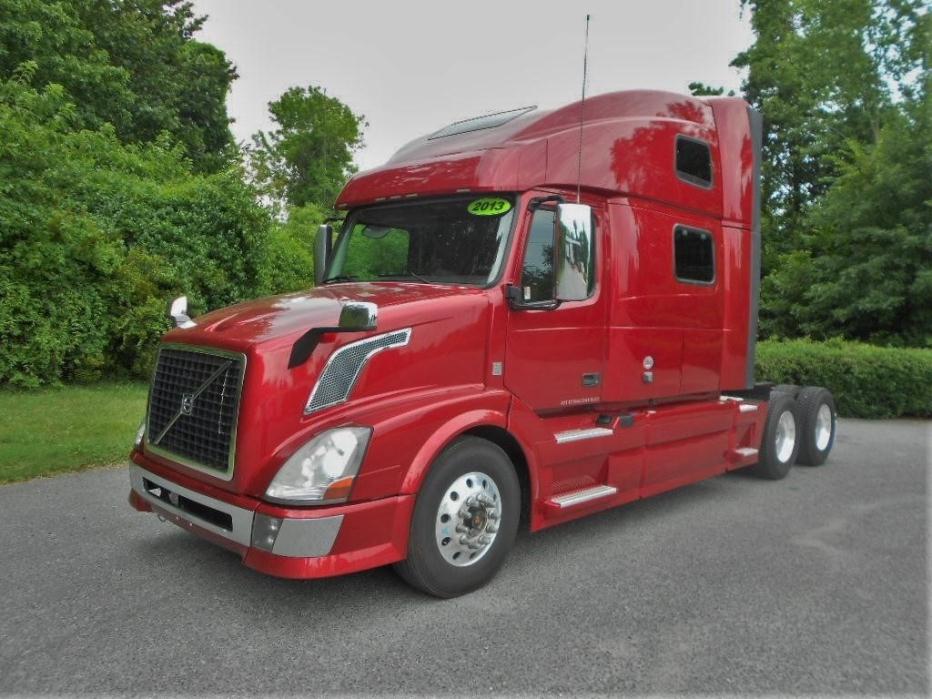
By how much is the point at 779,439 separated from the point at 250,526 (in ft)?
19.2

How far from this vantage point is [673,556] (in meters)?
4.81

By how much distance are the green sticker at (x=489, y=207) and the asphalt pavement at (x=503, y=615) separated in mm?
2279

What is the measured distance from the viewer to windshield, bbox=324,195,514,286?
4.50m

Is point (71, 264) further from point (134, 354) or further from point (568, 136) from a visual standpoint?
point (568, 136)

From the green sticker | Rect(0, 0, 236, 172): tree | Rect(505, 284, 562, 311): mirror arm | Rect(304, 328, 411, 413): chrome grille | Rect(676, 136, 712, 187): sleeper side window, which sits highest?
Rect(0, 0, 236, 172): tree

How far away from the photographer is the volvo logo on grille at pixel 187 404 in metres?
3.95

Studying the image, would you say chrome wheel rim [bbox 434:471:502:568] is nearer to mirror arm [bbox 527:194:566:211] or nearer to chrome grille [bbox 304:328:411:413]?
chrome grille [bbox 304:328:411:413]

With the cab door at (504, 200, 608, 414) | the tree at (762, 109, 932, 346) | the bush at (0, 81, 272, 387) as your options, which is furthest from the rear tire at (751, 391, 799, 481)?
the tree at (762, 109, 932, 346)

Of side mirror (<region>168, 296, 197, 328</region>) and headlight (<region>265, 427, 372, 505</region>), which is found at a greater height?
side mirror (<region>168, 296, 197, 328</region>)

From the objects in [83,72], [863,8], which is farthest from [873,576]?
[863,8]

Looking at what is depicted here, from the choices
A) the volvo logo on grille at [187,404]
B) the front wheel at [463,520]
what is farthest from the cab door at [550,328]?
the volvo logo on grille at [187,404]

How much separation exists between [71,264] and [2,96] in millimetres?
3417

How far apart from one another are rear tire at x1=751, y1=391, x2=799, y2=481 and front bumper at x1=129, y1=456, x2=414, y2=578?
15.6 ft

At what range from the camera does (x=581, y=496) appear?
15.5 feet
